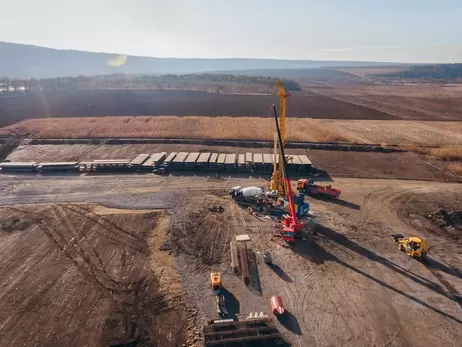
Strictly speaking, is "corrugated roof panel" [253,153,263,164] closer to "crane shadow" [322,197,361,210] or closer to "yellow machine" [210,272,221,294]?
"crane shadow" [322,197,361,210]

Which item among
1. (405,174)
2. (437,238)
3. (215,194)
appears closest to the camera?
(437,238)

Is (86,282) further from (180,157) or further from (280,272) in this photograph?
(180,157)

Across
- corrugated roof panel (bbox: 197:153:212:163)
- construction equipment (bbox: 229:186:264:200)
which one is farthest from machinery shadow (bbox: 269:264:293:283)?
corrugated roof panel (bbox: 197:153:212:163)

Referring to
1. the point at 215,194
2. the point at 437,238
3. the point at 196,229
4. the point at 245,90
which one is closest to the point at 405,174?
the point at 437,238

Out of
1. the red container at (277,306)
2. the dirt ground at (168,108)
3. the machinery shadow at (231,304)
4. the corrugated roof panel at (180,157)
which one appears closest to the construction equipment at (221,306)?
the machinery shadow at (231,304)

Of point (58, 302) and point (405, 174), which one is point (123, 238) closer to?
point (58, 302)

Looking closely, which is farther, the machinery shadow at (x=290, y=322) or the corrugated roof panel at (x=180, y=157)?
the corrugated roof panel at (x=180, y=157)

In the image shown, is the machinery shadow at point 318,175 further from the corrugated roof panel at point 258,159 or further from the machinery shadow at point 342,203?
the machinery shadow at point 342,203
